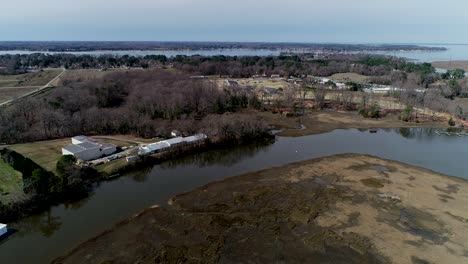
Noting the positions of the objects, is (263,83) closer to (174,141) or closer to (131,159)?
(174,141)

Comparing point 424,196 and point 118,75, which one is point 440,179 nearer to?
point 424,196

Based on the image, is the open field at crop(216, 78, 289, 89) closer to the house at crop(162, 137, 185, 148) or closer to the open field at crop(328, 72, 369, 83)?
the open field at crop(328, 72, 369, 83)

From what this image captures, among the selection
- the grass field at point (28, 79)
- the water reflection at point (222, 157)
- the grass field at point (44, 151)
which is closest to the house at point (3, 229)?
the grass field at point (44, 151)

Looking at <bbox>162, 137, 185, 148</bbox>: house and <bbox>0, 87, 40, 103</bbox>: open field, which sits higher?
<bbox>0, 87, 40, 103</bbox>: open field

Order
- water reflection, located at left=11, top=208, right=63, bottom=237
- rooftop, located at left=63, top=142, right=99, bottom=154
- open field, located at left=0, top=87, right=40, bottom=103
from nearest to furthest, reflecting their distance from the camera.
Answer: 1. water reflection, located at left=11, top=208, right=63, bottom=237
2. rooftop, located at left=63, top=142, right=99, bottom=154
3. open field, located at left=0, top=87, right=40, bottom=103

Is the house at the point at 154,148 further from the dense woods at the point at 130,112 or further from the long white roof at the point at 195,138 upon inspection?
the dense woods at the point at 130,112

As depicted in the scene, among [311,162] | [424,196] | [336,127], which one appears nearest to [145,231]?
[311,162]

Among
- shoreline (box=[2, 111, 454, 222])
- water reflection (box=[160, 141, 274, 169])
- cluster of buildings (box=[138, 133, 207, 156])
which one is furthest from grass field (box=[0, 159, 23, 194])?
water reflection (box=[160, 141, 274, 169])
